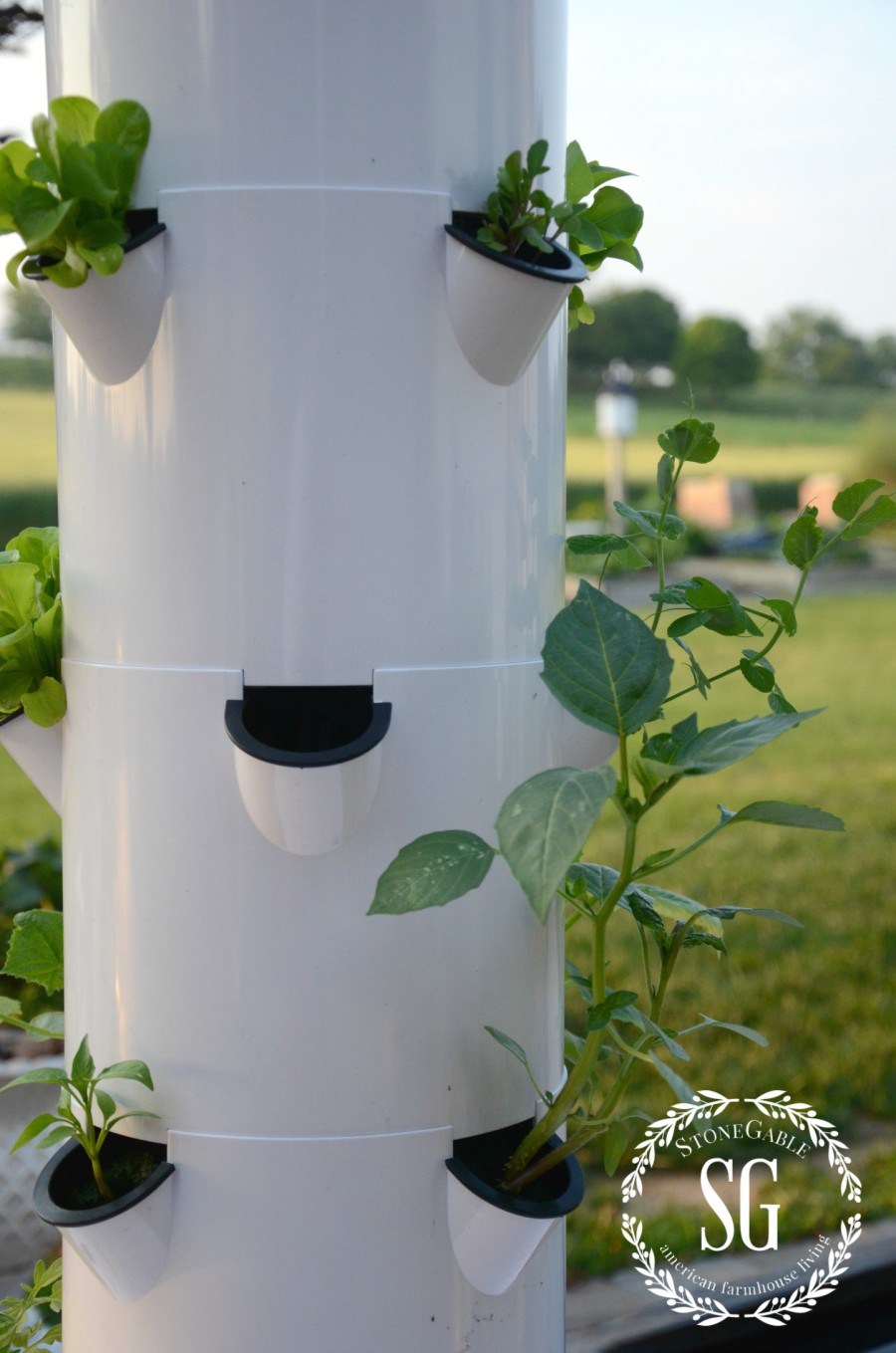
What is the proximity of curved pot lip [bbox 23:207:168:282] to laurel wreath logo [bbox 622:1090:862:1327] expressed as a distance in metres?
0.98

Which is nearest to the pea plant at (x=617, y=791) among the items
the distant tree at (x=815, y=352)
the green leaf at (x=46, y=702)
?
the green leaf at (x=46, y=702)

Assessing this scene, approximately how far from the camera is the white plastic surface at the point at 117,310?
1.80 ft

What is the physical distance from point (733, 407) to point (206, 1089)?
473 cm

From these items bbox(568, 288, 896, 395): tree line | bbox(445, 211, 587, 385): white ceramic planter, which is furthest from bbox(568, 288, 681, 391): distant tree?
bbox(445, 211, 587, 385): white ceramic planter

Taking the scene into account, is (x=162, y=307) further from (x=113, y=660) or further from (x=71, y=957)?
(x=71, y=957)

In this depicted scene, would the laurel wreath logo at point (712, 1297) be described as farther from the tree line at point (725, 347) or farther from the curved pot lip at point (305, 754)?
the tree line at point (725, 347)

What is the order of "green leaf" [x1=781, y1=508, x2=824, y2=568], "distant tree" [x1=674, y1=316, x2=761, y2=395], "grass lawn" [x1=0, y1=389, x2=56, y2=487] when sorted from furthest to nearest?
1. "distant tree" [x1=674, y1=316, x2=761, y2=395]
2. "grass lawn" [x1=0, y1=389, x2=56, y2=487]
3. "green leaf" [x1=781, y1=508, x2=824, y2=568]

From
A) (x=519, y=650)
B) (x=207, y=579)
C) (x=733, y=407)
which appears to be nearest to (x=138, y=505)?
(x=207, y=579)

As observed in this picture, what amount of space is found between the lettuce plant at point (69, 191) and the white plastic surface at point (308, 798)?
0.22 meters

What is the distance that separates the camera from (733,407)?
4984 mm

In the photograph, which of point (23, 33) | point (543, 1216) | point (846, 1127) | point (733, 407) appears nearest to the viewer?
point (543, 1216)

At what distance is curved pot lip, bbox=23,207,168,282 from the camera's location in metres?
0.54

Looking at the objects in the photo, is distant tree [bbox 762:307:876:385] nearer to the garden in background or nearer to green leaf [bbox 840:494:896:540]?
the garden in background

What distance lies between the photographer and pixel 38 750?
26.3 inches
